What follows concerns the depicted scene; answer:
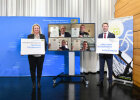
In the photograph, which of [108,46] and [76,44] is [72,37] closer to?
[76,44]

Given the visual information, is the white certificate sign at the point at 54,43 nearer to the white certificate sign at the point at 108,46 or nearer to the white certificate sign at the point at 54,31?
the white certificate sign at the point at 54,31

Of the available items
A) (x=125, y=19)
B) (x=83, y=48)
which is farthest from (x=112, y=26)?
(x=83, y=48)

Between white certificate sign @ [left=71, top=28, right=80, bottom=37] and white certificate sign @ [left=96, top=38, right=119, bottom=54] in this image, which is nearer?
white certificate sign @ [left=96, top=38, right=119, bottom=54]

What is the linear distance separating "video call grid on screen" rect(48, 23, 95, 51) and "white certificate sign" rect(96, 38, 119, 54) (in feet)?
1.45

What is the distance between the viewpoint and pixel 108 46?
3.30 metres

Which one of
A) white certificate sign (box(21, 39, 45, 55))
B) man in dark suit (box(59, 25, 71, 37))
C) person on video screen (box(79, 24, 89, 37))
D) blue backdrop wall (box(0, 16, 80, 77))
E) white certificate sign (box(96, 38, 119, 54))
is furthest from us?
blue backdrop wall (box(0, 16, 80, 77))

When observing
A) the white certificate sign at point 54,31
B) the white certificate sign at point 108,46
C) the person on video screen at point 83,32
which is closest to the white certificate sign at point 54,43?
the white certificate sign at point 54,31

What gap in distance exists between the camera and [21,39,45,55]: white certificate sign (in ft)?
10.2

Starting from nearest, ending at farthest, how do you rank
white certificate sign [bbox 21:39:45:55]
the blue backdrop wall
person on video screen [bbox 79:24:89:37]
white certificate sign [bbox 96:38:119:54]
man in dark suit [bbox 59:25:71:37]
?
white certificate sign [bbox 21:39:45:55] → white certificate sign [bbox 96:38:119:54] → person on video screen [bbox 79:24:89:37] → man in dark suit [bbox 59:25:71:37] → the blue backdrop wall

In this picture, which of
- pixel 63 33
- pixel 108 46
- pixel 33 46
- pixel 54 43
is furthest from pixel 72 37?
pixel 33 46

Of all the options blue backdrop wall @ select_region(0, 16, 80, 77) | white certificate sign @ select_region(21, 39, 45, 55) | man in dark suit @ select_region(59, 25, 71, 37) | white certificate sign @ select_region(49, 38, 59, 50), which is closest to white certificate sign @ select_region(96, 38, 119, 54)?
man in dark suit @ select_region(59, 25, 71, 37)

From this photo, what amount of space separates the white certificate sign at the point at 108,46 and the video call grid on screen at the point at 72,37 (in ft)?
1.45

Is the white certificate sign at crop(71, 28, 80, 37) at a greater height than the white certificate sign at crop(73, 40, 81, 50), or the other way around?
the white certificate sign at crop(71, 28, 80, 37)

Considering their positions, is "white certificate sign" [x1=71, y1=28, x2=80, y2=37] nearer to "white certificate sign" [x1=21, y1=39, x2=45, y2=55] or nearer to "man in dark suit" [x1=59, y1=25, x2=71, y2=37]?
"man in dark suit" [x1=59, y1=25, x2=71, y2=37]
